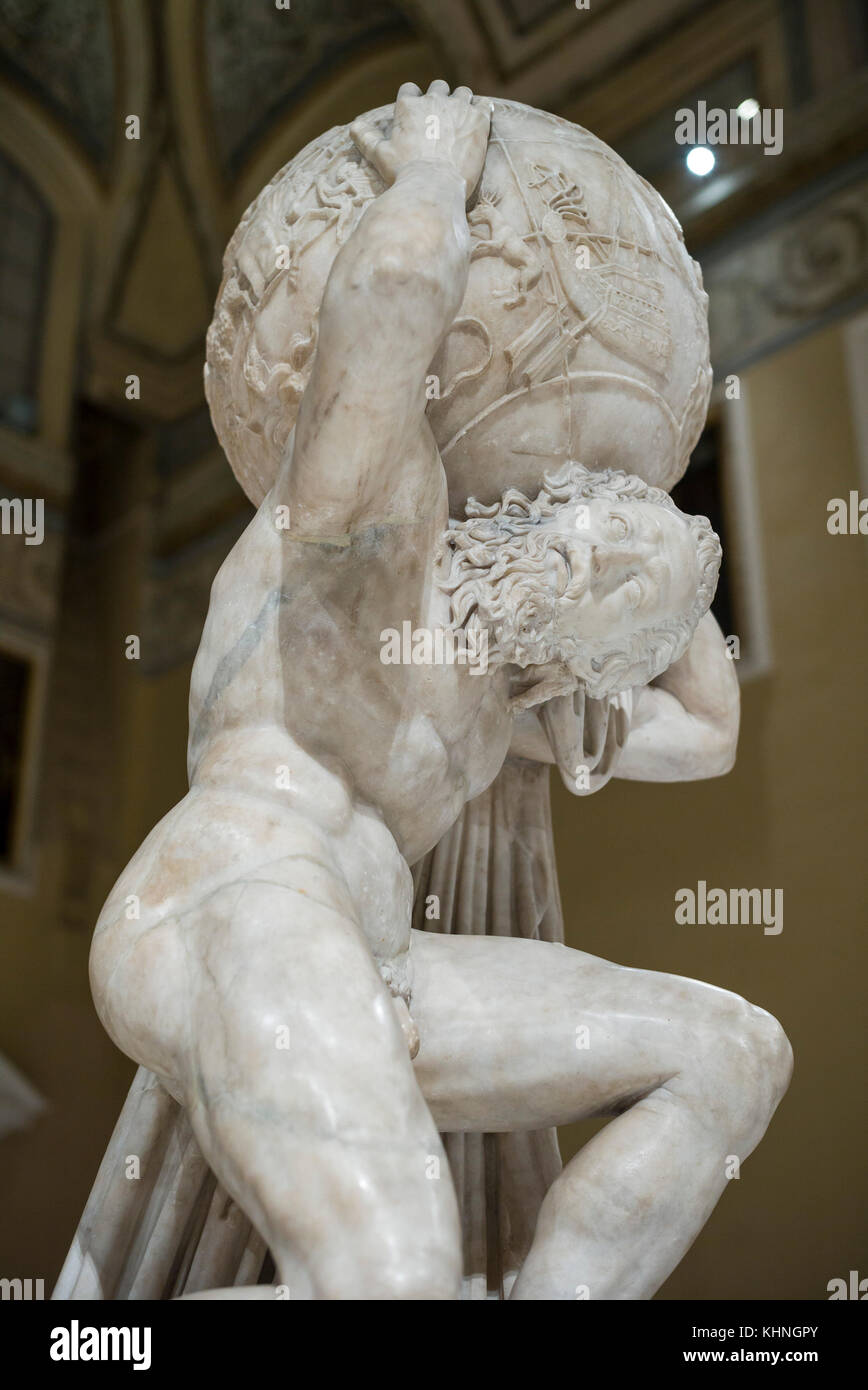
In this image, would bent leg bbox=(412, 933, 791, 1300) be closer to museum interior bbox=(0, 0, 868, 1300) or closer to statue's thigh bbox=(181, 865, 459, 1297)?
statue's thigh bbox=(181, 865, 459, 1297)

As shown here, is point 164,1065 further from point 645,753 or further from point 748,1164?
point 748,1164

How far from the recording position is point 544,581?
261 cm

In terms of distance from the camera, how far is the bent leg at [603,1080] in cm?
246

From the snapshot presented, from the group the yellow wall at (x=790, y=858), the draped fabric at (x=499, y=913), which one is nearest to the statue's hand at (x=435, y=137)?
the draped fabric at (x=499, y=913)

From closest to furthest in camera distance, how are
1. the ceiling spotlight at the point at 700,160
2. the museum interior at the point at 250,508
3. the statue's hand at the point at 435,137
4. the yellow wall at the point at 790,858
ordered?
the statue's hand at the point at 435,137, the yellow wall at the point at 790,858, the museum interior at the point at 250,508, the ceiling spotlight at the point at 700,160

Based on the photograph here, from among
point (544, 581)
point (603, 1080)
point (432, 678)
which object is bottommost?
point (603, 1080)

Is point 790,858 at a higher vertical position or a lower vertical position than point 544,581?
lower

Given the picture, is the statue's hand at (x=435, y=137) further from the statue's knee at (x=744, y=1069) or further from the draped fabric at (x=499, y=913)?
the statue's knee at (x=744, y=1069)

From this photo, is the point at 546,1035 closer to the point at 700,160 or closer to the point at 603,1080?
the point at 603,1080

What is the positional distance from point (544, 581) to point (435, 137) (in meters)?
0.78

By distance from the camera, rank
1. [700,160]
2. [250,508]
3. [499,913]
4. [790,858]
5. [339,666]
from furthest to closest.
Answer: [250,508] < [700,160] < [790,858] < [499,913] < [339,666]

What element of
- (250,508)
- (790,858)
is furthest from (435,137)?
(250,508)

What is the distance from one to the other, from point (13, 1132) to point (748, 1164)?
4072mm

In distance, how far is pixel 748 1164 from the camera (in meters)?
5.45
